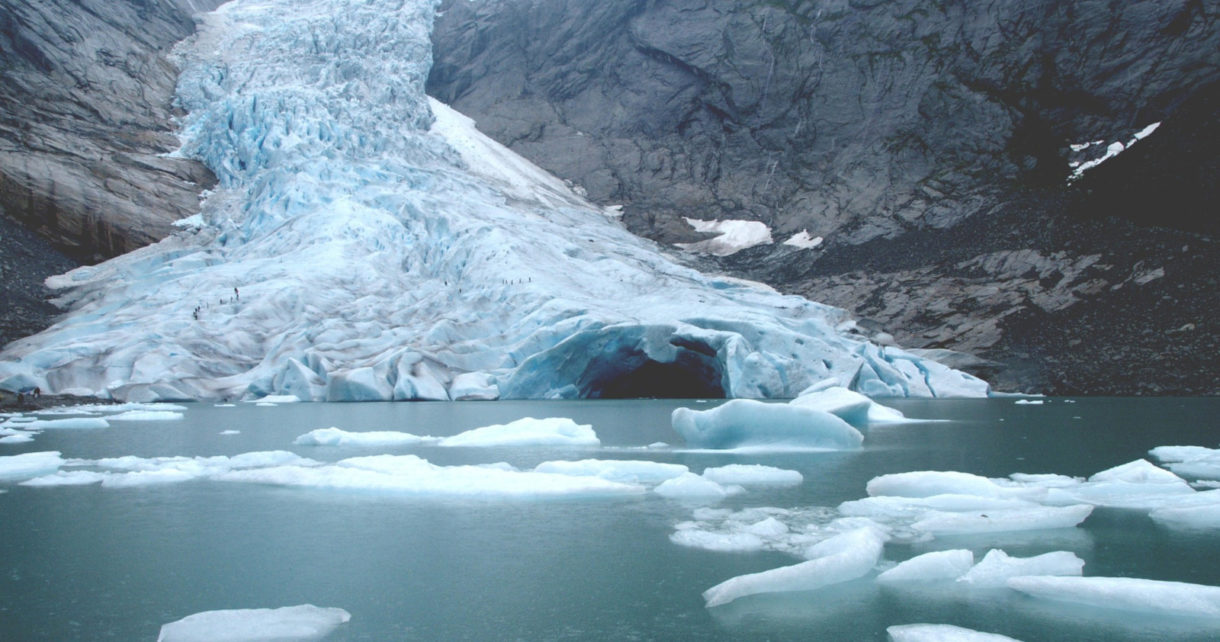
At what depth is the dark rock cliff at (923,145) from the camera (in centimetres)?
2861

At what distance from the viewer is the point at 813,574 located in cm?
466

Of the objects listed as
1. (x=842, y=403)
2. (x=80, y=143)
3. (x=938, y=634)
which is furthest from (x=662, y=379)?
(x=80, y=143)

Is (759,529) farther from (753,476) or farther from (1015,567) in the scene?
(753,476)

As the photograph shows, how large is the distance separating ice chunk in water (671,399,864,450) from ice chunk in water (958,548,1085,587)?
564cm

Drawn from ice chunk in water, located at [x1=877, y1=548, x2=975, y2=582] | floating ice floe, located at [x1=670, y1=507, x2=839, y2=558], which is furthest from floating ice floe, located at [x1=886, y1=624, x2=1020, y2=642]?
floating ice floe, located at [x1=670, y1=507, x2=839, y2=558]

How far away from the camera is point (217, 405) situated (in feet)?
67.6

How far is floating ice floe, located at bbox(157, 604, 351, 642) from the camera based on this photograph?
384cm

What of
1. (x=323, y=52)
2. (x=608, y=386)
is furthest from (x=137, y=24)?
(x=608, y=386)

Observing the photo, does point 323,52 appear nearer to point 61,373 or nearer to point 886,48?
point 61,373

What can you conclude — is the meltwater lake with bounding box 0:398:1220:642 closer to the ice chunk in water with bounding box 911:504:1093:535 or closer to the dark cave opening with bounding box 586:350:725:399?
the ice chunk in water with bounding box 911:504:1093:535

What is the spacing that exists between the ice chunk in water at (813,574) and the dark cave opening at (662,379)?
18.3m

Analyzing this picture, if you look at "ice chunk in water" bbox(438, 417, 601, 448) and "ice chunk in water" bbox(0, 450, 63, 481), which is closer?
"ice chunk in water" bbox(0, 450, 63, 481)

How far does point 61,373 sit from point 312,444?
43.0 ft

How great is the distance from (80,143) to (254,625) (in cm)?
3421
